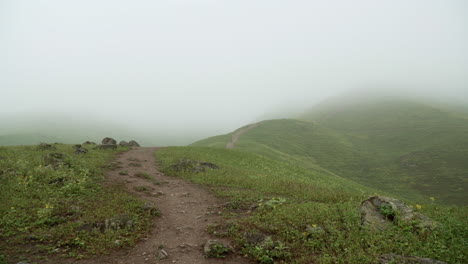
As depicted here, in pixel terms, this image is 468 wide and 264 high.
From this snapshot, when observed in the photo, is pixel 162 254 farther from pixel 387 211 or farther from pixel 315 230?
pixel 387 211

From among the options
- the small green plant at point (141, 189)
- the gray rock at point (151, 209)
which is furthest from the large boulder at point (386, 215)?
the small green plant at point (141, 189)

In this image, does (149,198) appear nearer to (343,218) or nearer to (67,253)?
(67,253)

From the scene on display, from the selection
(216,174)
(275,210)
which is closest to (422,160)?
(216,174)

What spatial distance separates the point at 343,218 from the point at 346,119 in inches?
5504

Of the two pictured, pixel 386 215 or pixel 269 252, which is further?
pixel 386 215

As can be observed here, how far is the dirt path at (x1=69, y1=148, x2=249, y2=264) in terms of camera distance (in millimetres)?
10148

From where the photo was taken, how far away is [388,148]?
267 feet

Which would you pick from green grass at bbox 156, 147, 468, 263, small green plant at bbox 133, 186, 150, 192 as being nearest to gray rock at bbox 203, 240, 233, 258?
green grass at bbox 156, 147, 468, 263

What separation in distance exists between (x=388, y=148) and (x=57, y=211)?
92551 millimetres

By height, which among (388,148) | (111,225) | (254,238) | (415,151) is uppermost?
(111,225)

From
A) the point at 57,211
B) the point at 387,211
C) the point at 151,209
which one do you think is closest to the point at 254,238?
the point at 151,209

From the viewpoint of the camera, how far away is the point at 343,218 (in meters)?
13.2

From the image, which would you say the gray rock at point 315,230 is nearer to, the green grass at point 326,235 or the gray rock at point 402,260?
the green grass at point 326,235

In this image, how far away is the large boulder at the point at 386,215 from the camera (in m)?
11.9
